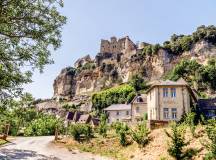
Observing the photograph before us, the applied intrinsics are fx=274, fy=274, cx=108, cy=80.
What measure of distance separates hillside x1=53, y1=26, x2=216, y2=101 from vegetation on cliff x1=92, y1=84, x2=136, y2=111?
14403 mm

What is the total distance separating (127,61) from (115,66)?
8968 mm

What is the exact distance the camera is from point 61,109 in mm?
112125

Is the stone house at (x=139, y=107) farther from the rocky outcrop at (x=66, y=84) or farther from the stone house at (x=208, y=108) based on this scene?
the rocky outcrop at (x=66, y=84)

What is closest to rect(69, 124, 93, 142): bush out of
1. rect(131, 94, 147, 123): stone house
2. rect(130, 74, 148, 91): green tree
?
rect(131, 94, 147, 123): stone house

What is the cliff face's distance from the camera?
316ft

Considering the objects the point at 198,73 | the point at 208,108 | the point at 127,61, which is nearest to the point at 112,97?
the point at 127,61

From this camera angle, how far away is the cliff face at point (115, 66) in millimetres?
96438

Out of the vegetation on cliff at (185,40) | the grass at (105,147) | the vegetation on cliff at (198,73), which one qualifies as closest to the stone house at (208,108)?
the grass at (105,147)

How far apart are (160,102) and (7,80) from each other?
30362 mm

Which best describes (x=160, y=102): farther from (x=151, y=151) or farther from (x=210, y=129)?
(x=210, y=129)

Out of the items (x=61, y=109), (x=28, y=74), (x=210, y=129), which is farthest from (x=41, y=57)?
(x=61, y=109)

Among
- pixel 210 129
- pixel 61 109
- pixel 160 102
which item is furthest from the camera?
pixel 61 109

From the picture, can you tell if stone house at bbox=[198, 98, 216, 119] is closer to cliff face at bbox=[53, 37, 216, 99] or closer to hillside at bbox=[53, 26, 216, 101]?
hillside at bbox=[53, 26, 216, 101]

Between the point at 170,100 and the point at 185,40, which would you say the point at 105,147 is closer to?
the point at 170,100
